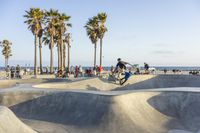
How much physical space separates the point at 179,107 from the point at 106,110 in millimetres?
3285

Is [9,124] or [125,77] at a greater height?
[125,77]

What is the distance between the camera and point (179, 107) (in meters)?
12.9

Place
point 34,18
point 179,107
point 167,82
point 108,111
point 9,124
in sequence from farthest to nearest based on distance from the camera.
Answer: point 34,18 → point 167,82 → point 179,107 → point 108,111 → point 9,124

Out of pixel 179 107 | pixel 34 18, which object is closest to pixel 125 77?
pixel 179 107

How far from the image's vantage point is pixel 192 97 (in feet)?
42.8

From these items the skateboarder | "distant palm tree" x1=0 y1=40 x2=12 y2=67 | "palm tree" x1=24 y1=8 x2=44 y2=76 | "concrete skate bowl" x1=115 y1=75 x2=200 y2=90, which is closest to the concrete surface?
the skateboarder

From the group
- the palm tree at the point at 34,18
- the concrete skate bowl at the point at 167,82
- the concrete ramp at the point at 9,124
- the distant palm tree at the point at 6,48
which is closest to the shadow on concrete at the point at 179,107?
the concrete ramp at the point at 9,124

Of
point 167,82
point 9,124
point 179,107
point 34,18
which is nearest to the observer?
point 9,124

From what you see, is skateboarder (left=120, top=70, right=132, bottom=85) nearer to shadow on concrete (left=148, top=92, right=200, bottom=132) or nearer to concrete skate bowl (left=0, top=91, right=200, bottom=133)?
concrete skate bowl (left=0, top=91, right=200, bottom=133)

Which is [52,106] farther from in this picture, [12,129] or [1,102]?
[12,129]

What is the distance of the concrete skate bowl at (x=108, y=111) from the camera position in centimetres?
1134

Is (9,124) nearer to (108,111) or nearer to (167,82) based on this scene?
(108,111)

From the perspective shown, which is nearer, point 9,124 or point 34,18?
point 9,124

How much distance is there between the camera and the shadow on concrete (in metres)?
11.8
